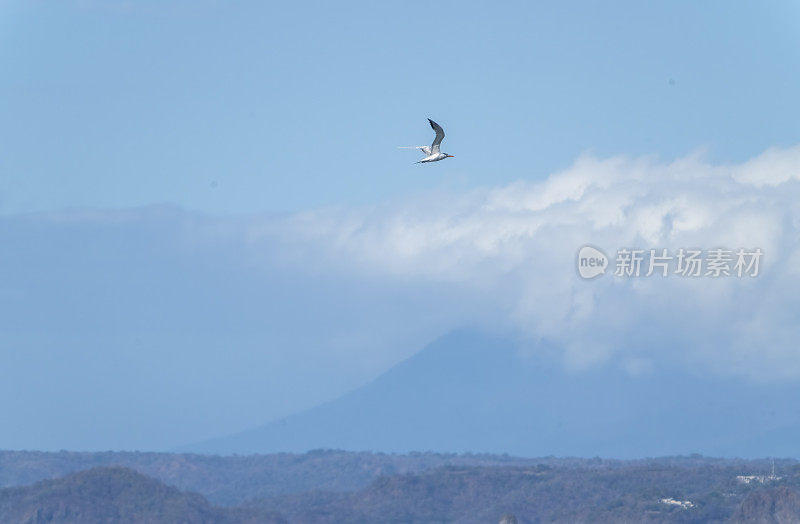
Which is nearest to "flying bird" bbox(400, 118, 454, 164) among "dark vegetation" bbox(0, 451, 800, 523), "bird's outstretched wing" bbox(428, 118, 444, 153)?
"bird's outstretched wing" bbox(428, 118, 444, 153)

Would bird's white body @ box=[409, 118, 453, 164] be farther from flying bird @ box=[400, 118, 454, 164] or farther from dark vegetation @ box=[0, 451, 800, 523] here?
dark vegetation @ box=[0, 451, 800, 523]

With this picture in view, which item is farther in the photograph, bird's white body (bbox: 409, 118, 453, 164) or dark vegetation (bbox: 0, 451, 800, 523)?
dark vegetation (bbox: 0, 451, 800, 523)

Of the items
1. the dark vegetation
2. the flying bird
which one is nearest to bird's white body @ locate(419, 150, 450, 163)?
the flying bird

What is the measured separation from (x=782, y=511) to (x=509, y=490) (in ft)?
147

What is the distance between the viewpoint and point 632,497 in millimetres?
126000

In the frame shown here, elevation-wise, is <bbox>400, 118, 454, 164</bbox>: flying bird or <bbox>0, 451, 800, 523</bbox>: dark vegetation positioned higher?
<bbox>400, 118, 454, 164</bbox>: flying bird

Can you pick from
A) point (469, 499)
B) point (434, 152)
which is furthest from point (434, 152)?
point (469, 499)

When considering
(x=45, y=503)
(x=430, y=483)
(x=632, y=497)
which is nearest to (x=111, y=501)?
(x=45, y=503)

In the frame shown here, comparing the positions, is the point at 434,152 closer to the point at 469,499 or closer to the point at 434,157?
the point at 434,157

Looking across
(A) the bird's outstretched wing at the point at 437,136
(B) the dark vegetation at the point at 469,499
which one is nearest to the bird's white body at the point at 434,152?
(A) the bird's outstretched wing at the point at 437,136

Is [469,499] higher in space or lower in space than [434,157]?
lower

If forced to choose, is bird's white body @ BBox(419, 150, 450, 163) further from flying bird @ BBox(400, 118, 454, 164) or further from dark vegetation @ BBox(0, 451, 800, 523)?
dark vegetation @ BBox(0, 451, 800, 523)

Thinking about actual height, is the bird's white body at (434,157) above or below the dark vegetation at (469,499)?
above

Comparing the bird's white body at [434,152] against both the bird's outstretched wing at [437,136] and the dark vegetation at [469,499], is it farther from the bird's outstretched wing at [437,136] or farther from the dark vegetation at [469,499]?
the dark vegetation at [469,499]
